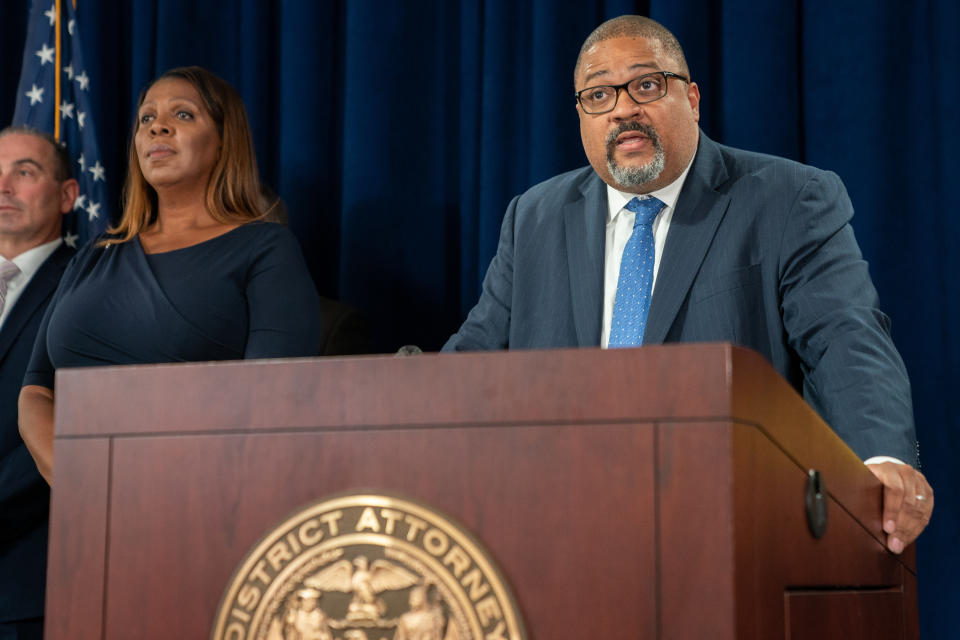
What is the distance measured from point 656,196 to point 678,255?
0.18 meters

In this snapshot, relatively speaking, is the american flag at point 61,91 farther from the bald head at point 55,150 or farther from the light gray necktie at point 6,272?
the light gray necktie at point 6,272

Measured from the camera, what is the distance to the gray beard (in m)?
2.00

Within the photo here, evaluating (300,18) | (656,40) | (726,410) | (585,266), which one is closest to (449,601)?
(726,410)

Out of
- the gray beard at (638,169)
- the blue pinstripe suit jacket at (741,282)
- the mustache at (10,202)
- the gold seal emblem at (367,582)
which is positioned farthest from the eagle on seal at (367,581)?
the mustache at (10,202)

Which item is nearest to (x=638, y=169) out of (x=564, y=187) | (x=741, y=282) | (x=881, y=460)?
(x=564, y=187)

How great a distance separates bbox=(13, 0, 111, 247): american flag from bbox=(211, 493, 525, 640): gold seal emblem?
7.09ft

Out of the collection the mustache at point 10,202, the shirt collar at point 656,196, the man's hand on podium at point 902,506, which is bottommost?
the man's hand on podium at point 902,506

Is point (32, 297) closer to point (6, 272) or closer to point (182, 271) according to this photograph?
point (6, 272)

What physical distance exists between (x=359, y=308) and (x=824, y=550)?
178 centimetres

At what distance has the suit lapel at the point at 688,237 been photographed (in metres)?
1.81

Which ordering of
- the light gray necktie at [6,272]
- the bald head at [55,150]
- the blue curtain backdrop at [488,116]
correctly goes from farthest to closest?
the bald head at [55,150], the light gray necktie at [6,272], the blue curtain backdrop at [488,116]

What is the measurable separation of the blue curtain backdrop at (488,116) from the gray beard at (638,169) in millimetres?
471

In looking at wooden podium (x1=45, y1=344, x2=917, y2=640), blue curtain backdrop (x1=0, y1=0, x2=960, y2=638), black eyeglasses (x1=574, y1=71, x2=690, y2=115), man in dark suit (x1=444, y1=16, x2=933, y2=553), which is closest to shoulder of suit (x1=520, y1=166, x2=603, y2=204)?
man in dark suit (x1=444, y1=16, x2=933, y2=553)

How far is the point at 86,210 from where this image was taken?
9.60 ft
